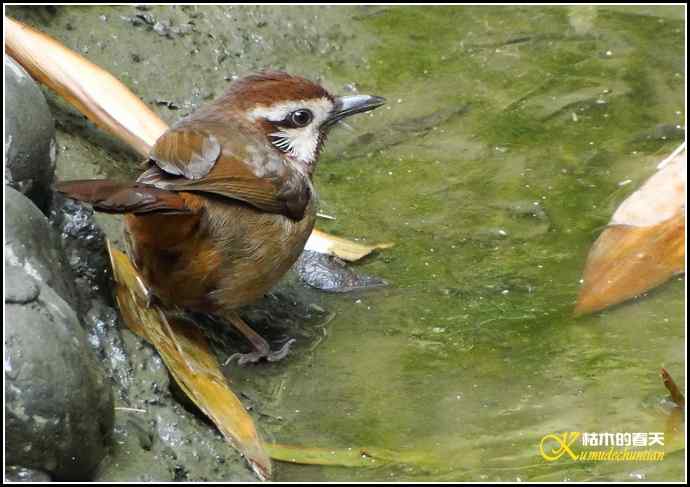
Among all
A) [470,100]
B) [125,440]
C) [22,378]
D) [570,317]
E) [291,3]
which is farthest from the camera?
[291,3]

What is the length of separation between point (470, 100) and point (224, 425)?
10.3 feet

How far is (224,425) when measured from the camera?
4.42 m

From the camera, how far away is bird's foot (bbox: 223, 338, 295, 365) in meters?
5.10

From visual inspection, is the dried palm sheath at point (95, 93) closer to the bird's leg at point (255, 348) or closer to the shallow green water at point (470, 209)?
the shallow green water at point (470, 209)

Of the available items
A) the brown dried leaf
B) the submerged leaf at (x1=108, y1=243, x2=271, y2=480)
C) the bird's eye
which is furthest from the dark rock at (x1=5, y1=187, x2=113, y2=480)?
the brown dried leaf

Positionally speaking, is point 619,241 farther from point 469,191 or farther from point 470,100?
point 470,100

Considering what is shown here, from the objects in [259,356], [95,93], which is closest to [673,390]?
[259,356]

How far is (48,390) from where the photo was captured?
3.68m

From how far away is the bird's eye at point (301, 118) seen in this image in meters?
5.38

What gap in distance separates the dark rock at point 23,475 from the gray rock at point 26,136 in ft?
4.08

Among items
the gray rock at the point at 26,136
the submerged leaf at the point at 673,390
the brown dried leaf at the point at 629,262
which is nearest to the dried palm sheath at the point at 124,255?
the gray rock at the point at 26,136

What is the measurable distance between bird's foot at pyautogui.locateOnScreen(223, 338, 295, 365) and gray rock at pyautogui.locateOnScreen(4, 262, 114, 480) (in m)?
1.23

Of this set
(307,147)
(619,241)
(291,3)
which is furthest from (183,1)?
(619,241)

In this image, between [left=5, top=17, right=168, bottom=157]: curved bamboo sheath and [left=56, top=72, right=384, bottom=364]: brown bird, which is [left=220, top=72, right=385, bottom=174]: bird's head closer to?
[left=56, top=72, right=384, bottom=364]: brown bird
